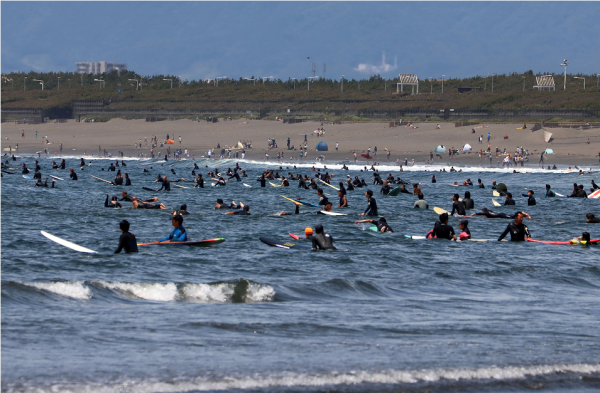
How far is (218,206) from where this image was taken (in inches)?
1160

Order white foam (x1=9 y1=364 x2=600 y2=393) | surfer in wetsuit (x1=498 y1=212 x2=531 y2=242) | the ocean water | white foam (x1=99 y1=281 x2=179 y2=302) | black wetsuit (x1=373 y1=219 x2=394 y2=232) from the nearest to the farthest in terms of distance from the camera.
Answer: white foam (x1=9 y1=364 x2=600 y2=393) → the ocean water → white foam (x1=99 y1=281 x2=179 y2=302) → surfer in wetsuit (x1=498 y1=212 x2=531 y2=242) → black wetsuit (x1=373 y1=219 x2=394 y2=232)

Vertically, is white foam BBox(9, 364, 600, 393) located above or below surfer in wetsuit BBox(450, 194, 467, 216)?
below

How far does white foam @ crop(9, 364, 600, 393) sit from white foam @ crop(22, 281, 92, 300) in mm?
4677

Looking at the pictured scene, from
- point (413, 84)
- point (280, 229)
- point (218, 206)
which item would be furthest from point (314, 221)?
point (413, 84)

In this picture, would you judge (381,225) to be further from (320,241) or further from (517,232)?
(320,241)

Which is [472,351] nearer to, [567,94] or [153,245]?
[153,245]

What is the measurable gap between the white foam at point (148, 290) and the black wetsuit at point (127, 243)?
3291 millimetres

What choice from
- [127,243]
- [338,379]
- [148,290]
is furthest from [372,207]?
[338,379]

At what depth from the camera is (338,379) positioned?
25.4 feet

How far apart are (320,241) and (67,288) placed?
725 centimetres

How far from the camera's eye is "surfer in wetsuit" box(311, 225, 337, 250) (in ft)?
58.0

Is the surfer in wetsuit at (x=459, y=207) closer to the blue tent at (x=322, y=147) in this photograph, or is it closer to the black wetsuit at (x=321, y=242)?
the black wetsuit at (x=321, y=242)

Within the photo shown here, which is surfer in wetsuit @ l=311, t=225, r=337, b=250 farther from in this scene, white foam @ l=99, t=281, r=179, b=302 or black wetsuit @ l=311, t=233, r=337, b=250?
white foam @ l=99, t=281, r=179, b=302

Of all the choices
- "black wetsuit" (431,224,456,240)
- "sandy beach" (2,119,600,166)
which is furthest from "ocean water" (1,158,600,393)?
"sandy beach" (2,119,600,166)
